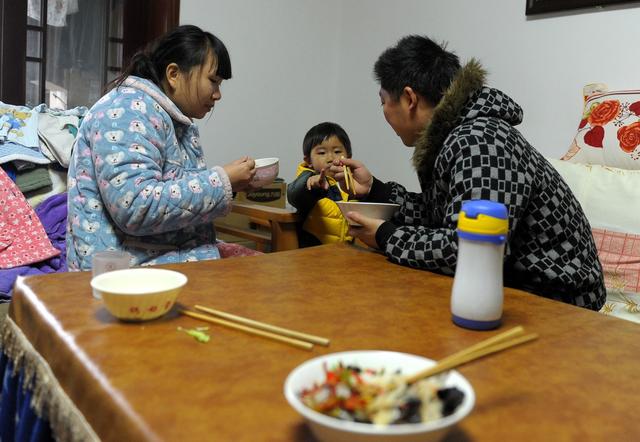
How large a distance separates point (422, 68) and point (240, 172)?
518 millimetres

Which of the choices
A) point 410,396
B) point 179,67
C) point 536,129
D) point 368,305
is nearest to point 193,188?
point 179,67

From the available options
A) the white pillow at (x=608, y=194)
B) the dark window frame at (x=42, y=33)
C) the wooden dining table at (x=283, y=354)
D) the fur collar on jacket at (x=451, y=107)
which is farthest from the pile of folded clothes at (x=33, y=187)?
the white pillow at (x=608, y=194)

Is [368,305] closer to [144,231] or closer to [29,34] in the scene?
[144,231]

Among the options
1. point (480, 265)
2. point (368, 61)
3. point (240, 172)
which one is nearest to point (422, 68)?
point (240, 172)

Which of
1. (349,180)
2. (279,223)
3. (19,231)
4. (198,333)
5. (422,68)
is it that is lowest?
(19,231)

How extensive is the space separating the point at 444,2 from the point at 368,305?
234cm

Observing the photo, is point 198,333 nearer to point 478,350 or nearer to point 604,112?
point 478,350

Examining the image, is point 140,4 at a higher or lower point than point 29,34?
higher

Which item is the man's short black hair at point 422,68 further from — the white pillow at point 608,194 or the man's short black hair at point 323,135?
the man's short black hair at point 323,135

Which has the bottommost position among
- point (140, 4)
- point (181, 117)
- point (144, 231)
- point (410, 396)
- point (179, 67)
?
point (144, 231)

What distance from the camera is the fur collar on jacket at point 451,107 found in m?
1.27

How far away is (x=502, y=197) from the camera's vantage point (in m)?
1.12

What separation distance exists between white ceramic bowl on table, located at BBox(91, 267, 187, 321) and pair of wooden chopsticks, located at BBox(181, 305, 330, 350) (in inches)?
2.0

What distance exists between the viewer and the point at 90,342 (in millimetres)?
765
